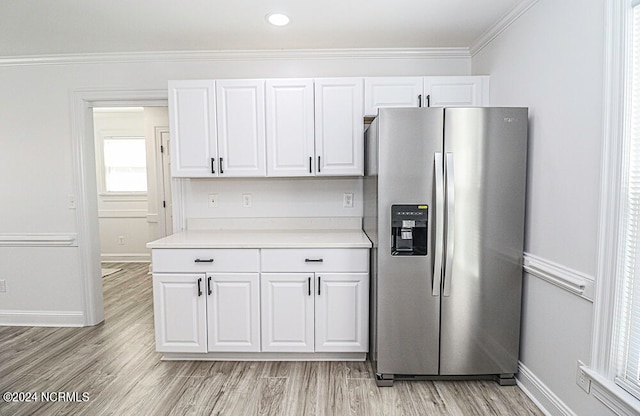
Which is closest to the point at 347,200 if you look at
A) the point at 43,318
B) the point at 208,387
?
the point at 208,387

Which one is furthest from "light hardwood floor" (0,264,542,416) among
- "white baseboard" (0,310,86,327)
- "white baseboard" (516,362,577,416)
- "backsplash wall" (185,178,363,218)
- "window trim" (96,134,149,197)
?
"window trim" (96,134,149,197)

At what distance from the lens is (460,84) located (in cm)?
270

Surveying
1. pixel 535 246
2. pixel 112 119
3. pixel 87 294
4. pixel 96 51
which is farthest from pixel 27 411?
pixel 112 119

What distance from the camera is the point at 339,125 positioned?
8.95 feet

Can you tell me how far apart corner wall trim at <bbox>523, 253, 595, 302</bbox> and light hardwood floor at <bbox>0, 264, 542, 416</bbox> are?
0.79m

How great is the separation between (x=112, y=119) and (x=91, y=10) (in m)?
4.05

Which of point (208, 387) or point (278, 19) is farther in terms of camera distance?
point (278, 19)

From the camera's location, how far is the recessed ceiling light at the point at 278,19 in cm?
235

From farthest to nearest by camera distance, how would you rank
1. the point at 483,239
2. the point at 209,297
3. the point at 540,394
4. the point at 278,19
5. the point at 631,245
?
the point at 209,297 < the point at 278,19 < the point at 483,239 < the point at 540,394 < the point at 631,245

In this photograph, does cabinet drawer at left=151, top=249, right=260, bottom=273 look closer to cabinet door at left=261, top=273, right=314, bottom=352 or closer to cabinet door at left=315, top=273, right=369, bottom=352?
cabinet door at left=261, top=273, right=314, bottom=352

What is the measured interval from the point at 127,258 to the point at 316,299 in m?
4.70

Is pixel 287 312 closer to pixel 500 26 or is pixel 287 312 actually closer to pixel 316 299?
pixel 316 299


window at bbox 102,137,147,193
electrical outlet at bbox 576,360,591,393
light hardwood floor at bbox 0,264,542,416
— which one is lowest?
light hardwood floor at bbox 0,264,542,416

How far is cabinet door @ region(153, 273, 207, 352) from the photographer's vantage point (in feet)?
8.23
